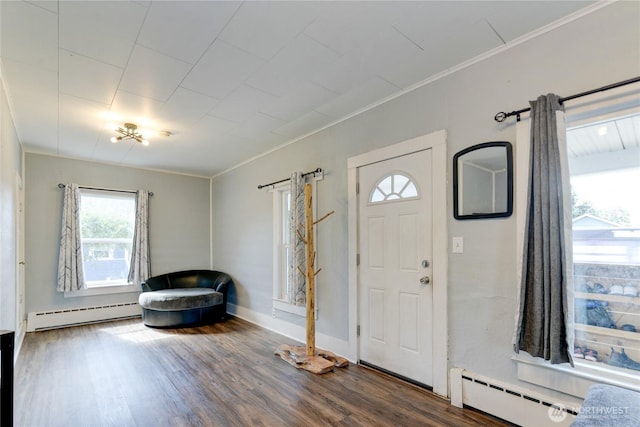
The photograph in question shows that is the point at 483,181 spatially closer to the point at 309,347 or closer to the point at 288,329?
the point at 309,347

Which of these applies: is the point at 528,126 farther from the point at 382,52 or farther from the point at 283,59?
the point at 283,59

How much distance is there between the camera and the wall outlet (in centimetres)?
242

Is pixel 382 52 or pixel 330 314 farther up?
pixel 382 52

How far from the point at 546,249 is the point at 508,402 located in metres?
1.07

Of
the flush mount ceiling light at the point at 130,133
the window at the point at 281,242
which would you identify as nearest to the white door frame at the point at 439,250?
the window at the point at 281,242

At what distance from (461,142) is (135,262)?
5156mm

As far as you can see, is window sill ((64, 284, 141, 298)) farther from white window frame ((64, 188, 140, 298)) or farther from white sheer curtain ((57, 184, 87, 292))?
white sheer curtain ((57, 184, 87, 292))

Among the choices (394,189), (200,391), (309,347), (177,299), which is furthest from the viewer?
(177,299)

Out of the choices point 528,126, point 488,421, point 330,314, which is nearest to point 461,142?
point 528,126

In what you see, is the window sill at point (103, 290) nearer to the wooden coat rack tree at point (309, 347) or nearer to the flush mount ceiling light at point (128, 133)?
the flush mount ceiling light at point (128, 133)

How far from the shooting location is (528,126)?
2.08 metres

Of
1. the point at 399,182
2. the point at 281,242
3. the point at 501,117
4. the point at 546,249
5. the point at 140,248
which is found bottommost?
the point at 140,248

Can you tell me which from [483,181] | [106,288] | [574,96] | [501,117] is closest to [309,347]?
[483,181]

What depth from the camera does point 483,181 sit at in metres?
2.32
